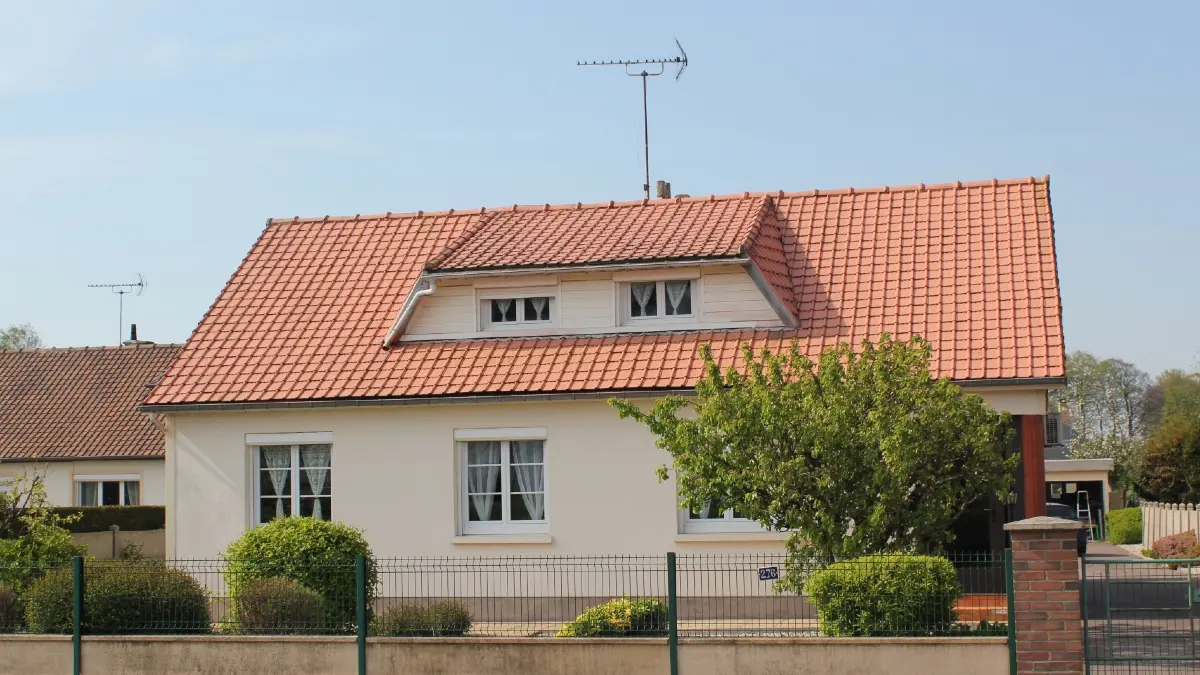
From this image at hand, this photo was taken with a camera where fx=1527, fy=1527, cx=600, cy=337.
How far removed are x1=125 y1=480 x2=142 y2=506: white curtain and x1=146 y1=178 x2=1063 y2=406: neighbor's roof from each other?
15.5 m

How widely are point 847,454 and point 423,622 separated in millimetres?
5181

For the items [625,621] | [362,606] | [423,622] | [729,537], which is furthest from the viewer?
[729,537]

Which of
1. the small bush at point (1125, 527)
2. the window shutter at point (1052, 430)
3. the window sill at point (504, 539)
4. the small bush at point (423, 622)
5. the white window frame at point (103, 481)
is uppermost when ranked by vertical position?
the window shutter at point (1052, 430)

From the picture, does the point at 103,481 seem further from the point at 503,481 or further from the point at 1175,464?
the point at 1175,464

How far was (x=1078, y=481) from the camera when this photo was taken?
5191 centimetres

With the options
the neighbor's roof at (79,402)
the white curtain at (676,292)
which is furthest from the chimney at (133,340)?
the white curtain at (676,292)

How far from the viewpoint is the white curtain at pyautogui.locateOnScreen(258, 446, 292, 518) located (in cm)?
2305

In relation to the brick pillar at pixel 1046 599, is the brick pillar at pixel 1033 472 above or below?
above

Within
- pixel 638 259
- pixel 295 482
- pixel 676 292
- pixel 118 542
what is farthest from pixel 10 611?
pixel 118 542

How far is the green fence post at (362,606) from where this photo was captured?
55.4 feet

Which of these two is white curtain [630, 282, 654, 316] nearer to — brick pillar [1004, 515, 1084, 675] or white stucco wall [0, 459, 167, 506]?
brick pillar [1004, 515, 1084, 675]

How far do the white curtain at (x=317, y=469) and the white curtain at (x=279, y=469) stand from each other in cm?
26

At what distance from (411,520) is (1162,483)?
→ 33.0m

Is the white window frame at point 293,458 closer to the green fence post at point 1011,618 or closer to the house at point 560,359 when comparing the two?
the house at point 560,359
